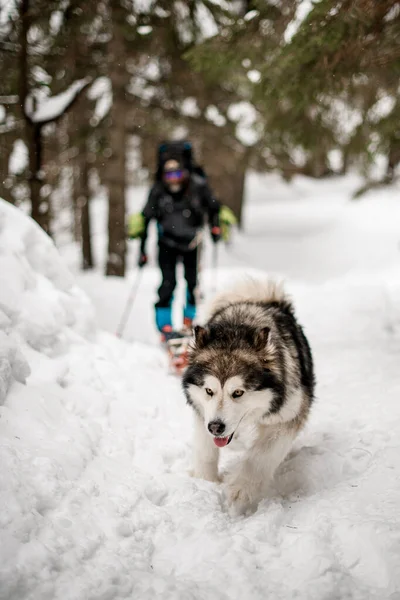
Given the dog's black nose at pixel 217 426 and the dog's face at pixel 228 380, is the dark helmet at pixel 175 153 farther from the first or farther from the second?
the dog's black nose at pixel 217 426

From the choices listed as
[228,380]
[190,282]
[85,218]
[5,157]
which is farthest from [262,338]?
[85,218]

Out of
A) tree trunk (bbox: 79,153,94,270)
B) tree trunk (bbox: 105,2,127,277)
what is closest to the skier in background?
tree trunk (bbox: 105,2,127,277)

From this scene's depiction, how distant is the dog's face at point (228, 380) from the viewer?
8.74ft

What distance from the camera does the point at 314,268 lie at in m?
14.3

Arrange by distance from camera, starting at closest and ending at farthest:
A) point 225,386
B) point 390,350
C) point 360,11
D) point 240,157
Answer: point 225,386 < point 360,11 < point 390,350 < point 240,157

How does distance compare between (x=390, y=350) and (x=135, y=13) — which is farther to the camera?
(x=135, y=13)

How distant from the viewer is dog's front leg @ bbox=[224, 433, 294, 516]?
290 centimetres

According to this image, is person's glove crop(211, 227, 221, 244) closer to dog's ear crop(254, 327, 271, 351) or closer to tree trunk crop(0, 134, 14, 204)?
tree trunk crop(0, 134, 14, 204)

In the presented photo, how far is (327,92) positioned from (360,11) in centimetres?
115

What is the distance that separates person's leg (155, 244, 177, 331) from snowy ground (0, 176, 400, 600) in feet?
1.31

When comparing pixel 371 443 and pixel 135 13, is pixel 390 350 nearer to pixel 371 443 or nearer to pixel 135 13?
pixel 371 443

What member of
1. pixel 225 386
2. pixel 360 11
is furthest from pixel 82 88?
pixel 225 386

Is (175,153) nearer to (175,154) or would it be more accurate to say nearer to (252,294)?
(175,154)

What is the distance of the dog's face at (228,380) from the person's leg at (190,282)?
9.45 ft
